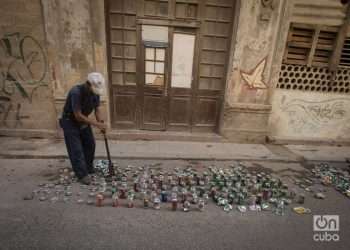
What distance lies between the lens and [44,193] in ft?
10.1

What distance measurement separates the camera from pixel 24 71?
4.58m

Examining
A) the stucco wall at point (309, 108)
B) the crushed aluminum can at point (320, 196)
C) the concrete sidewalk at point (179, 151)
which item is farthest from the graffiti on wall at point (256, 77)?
the crushed aluminum can at point (320, 196)

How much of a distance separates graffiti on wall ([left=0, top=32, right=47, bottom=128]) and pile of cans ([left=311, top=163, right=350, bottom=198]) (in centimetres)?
606

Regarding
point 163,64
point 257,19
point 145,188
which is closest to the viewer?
point 145,188

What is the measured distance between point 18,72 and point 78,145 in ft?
9.12

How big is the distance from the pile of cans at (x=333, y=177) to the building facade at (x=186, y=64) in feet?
4.13

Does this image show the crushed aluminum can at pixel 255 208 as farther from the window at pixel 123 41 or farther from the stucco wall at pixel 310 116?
the window at pixel 123 41

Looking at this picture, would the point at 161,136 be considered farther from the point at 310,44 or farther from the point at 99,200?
the point at 310,44

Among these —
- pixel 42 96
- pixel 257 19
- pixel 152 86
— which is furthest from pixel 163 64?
pixel 42 96

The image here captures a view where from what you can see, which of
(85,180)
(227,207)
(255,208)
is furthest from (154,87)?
(255,208)

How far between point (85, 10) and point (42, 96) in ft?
6.89

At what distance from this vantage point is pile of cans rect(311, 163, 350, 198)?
12.3ft

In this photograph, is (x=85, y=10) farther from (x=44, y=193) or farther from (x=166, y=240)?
(x=166, y=240)

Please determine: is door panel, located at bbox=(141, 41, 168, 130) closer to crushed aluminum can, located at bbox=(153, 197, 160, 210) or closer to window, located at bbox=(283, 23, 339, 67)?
crushed aluminum can, located at bbox=(153, 197, 160, 210)
